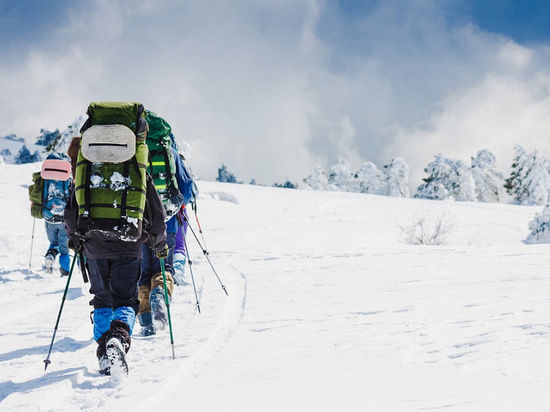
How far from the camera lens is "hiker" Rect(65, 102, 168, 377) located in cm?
306

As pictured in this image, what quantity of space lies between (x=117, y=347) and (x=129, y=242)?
2.48 ft

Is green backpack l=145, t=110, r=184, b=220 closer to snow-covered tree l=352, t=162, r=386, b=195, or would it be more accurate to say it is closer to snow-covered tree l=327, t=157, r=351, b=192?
snow-covered tree l=352, t=162, r=386, b=195

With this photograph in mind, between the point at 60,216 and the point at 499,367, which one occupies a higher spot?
the point at 60,216

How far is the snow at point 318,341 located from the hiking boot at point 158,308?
188mm

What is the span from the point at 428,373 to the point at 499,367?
38 centimetres

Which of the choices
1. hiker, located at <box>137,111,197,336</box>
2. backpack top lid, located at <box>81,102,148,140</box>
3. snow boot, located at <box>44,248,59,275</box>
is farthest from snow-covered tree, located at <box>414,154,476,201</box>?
backpack top lid, located at <box>81,102,148,140</box>

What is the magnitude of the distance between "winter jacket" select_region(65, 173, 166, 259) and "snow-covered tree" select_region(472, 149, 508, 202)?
223 ft

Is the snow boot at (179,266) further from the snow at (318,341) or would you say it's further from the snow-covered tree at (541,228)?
the snow-covered tree at (541,228)

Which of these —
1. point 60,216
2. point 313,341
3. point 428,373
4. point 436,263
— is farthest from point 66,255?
point 428,373

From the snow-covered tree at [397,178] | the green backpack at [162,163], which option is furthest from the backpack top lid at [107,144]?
the snow-covered tree at [397,178]

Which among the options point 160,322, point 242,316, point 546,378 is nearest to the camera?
point 546,378

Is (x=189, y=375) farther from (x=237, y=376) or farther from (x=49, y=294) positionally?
(x=49, y=294)

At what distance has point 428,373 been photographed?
2436 millimetres

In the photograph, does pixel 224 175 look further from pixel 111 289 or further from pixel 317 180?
pixel 111 289
